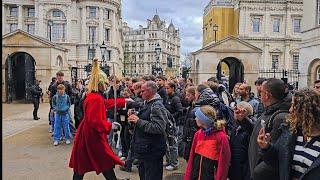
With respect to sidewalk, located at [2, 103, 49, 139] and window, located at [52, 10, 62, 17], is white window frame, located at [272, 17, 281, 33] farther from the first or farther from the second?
sidewalk, located at [2, 103, 49, 139]

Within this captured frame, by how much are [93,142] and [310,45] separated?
23.4 meters

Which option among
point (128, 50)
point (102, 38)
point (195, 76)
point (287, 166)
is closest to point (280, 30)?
point (102, 38)

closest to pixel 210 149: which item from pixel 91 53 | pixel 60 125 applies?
pixel 60 125

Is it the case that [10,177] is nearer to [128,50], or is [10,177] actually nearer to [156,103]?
[156,103]

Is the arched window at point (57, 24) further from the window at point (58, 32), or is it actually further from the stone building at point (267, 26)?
the stone building at point (267, 26)

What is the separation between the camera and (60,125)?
11633 mm

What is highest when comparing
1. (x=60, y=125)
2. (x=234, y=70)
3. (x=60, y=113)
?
(x=234, y=70)

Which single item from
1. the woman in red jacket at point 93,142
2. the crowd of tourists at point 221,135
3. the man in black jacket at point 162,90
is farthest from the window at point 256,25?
the woman in red jacket at point 93,142

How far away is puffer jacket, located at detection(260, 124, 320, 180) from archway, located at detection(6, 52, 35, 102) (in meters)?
22.3

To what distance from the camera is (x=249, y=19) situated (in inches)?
2346

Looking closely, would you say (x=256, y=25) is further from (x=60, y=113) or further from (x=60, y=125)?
(x=60, y=125)

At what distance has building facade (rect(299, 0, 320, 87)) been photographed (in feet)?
83.5

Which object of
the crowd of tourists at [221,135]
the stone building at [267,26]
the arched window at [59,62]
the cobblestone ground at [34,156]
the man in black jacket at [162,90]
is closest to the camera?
the crowd of tourists at [221,135]

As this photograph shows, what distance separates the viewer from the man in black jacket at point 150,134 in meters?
5.54
